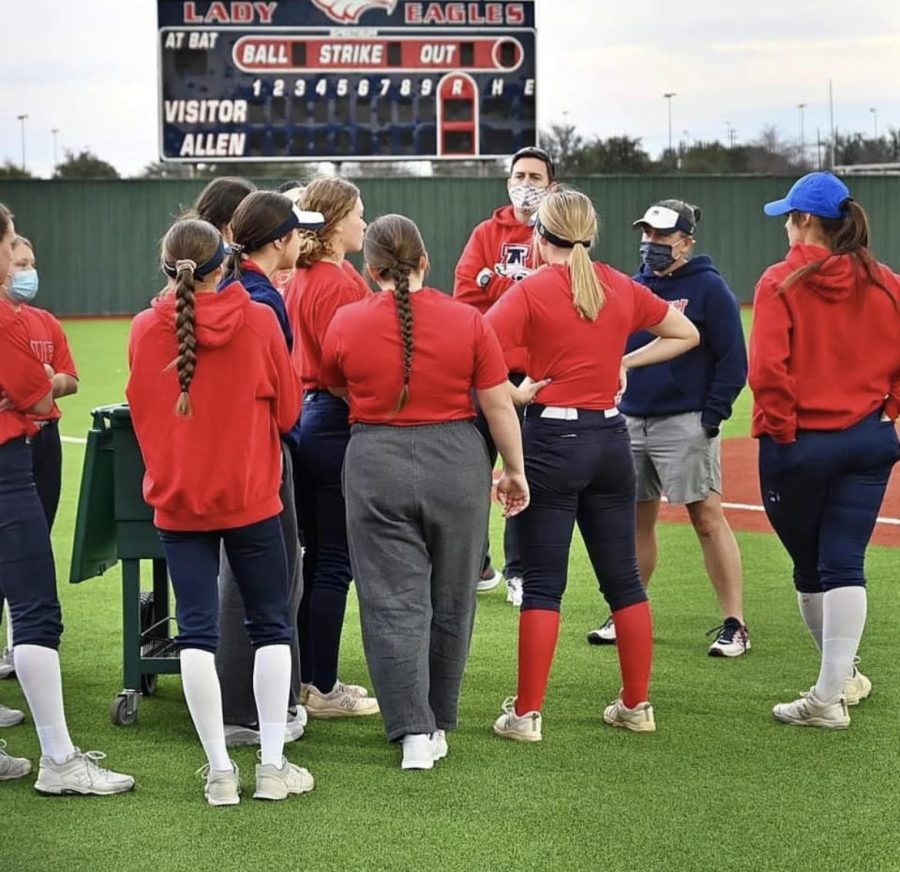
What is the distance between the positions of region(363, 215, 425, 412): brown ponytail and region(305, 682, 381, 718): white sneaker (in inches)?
53.2

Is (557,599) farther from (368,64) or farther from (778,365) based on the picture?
(368,64)

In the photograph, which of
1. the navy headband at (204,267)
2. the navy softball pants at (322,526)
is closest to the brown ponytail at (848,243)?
the navy softball pants at (322,526)

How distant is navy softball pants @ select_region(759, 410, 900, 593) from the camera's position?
5.09 meters

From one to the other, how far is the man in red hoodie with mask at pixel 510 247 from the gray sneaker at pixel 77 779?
297cm

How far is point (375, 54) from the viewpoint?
2364cm

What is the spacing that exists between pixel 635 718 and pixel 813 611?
2.57ft

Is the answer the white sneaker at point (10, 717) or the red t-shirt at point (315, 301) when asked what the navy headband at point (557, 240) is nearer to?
the red t-shirt at point (315, 301)

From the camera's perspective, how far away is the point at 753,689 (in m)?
5.74

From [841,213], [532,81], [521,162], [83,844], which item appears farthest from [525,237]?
[532,81]

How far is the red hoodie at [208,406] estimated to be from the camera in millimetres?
4340

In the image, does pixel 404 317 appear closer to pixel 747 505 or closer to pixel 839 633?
pixel 839 633

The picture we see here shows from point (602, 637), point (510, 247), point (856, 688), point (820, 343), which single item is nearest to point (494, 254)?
point (510, 247)

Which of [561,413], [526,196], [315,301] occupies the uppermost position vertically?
[526,196]

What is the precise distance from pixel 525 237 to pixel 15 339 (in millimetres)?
3363
